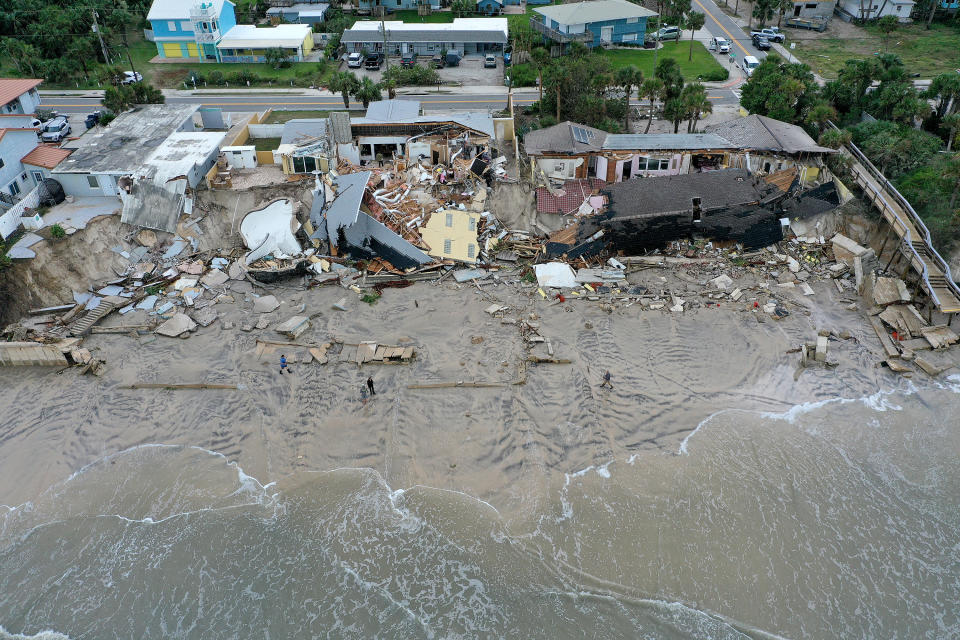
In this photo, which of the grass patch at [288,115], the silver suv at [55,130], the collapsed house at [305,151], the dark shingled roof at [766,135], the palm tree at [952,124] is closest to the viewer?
the palm tree at [952,124]

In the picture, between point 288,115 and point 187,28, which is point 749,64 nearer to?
point 288,115

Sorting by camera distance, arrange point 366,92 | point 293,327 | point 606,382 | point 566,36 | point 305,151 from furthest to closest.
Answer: point 566,36
point 366,92
point 305,151
point 293,327
point 606,382

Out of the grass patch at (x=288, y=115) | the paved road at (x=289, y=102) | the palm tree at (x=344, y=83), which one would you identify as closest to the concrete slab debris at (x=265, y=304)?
the grass patch at (x=288, y=115)

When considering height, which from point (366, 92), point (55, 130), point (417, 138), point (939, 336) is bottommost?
point (939, 336)

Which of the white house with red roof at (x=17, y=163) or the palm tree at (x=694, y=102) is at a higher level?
the palm tree at (x=694, y=102)

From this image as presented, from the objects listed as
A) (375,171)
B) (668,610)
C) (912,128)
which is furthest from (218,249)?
(912,128)

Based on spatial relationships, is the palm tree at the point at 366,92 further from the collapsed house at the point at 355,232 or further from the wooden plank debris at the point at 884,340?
the wooden plank debris at the point at 884,340

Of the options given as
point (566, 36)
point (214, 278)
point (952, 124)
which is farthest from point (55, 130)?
point (952, 124)
